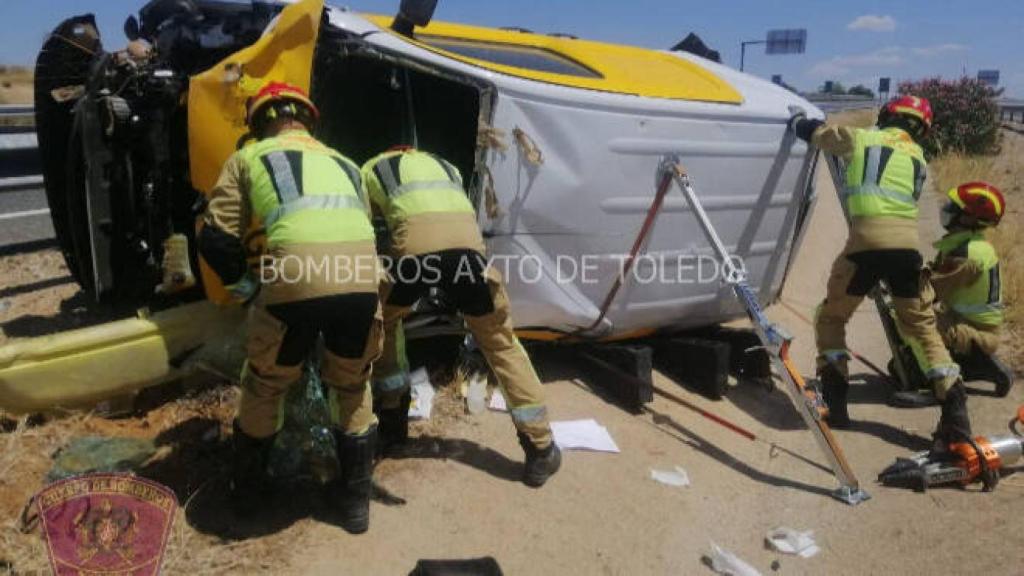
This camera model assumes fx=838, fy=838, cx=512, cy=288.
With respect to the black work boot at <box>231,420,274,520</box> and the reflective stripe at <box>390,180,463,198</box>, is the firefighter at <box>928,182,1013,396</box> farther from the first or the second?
the black work boot at <box>231,420,274,520</box>

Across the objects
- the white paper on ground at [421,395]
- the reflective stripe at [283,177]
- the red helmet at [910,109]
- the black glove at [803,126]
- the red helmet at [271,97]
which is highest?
the red helmet at [271,97]

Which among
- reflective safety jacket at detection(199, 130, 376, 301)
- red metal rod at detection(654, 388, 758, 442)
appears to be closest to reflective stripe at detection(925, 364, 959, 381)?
red metal rod at detection(654, 388, 758, 442)

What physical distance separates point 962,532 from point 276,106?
11.1 feet

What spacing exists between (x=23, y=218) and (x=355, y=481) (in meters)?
4.24

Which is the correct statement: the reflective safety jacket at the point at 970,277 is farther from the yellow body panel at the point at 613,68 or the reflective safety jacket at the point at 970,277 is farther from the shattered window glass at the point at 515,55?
the shattered window glass at the point at 515,55

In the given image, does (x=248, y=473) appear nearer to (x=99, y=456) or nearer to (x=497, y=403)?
(x=99, y=456)

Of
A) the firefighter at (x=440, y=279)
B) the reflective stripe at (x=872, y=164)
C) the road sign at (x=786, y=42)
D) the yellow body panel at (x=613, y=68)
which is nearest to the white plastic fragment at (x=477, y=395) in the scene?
the firefighter at (x=440, y=279)

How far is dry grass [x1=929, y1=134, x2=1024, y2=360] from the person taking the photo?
21.8 feet

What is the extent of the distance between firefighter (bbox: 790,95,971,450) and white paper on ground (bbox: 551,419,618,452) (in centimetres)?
139

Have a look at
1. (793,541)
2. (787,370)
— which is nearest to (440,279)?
(787,370)

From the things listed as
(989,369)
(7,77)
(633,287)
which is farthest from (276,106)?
(7,77)

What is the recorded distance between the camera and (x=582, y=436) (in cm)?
432

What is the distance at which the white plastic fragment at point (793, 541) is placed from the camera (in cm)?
344

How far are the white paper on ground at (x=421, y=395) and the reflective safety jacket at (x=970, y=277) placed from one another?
3.30 meters
